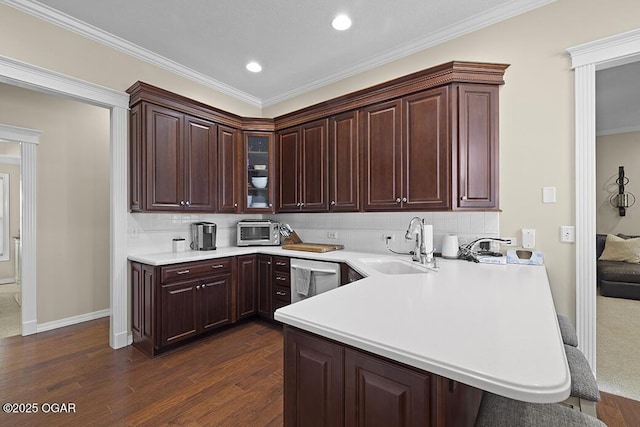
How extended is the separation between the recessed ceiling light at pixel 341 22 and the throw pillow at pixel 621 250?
5.42 meters

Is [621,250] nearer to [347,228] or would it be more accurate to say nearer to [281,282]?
[347,228]

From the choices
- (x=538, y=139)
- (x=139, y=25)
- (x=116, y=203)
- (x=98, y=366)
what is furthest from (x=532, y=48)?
(x=98, y=366)

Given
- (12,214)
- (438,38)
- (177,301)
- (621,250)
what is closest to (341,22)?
(438,38)

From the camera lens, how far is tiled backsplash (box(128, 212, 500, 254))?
2693mm

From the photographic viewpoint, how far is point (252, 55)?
3158mm

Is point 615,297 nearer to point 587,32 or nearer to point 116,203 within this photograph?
point 587,32

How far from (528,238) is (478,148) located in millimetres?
818

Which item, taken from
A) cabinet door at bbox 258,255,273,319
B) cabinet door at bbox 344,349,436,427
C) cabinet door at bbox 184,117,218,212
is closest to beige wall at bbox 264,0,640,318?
cabinet door at bbox 344,349,436,427

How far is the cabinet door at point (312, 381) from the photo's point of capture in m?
1.05

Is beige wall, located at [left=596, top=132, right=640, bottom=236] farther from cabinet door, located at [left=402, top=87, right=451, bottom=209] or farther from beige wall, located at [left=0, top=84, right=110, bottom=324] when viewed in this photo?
beige wall, located at [left=0, top=84, right=110, bottom=324]

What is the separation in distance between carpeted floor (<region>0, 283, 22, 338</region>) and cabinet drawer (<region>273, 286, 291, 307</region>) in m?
2.75

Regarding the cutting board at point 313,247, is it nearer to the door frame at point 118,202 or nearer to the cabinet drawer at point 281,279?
the cabinet drawer at point 281,279

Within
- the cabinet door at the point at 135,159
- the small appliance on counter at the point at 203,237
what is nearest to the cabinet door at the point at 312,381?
the cabinet door at the point at 135,159

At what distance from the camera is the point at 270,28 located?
8.88ft
